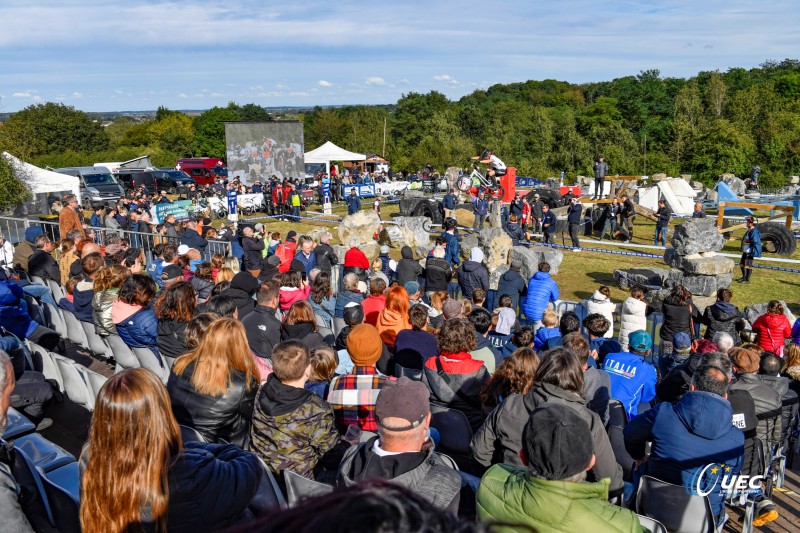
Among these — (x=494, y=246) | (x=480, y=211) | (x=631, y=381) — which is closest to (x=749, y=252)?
(x=494, y=246)

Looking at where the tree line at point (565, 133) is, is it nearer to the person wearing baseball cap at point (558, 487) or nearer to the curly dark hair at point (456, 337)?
the curly dark hair at point (456, 337)

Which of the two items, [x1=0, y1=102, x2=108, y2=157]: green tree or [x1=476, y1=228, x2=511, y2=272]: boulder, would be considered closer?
[x1=476, y1=228, x2=511, y2=272]: boulder

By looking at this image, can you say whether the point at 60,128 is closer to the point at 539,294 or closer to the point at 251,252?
the point at 251,252

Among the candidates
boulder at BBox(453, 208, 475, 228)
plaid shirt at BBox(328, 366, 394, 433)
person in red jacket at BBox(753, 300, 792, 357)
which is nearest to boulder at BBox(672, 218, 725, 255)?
person in red jacket at BBox(753, 300, 792, 357)

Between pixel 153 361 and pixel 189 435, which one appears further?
pixel 153 361

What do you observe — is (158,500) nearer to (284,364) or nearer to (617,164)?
(284,364)

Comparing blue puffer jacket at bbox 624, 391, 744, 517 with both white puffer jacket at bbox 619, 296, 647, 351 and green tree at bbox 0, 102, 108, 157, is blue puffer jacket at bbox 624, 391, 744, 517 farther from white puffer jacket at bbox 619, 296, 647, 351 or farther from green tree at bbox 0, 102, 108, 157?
green tree at bbox 0, 102, 108, 157

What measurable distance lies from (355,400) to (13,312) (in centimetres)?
405

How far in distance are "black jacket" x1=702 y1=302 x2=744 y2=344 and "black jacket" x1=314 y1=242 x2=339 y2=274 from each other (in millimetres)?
5832

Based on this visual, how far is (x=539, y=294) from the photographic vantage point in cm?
896

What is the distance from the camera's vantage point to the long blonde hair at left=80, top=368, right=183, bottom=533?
224cm

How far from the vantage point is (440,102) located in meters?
66.9

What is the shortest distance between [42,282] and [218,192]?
18724mm

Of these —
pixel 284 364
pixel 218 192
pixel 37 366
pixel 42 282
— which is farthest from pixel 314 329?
pixel 218 192
